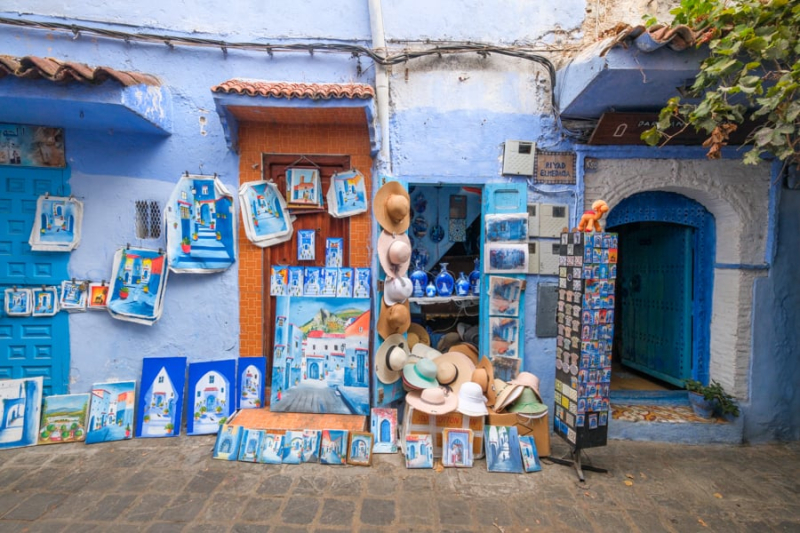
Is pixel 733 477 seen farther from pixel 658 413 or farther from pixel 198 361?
pixel 198 361

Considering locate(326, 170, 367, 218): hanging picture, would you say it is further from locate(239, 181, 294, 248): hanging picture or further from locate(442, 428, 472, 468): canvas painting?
locate(442, 428, 472, 468): canvas painting

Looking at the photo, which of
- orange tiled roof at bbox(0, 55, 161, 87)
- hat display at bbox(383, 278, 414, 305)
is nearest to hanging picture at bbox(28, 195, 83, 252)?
orange tiled roof at bbox(0, 55, 161, 87)

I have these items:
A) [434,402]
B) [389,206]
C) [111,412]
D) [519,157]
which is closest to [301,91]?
[389,206]

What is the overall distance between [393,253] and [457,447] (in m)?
2.05

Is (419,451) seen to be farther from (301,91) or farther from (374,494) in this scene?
(301,91)

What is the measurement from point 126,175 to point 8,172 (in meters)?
1.17

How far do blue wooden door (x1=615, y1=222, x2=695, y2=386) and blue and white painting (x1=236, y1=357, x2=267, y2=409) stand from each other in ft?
17.4

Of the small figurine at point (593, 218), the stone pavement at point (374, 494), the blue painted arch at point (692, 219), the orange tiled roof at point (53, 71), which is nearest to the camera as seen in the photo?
the stone pavement at point (374, 494)

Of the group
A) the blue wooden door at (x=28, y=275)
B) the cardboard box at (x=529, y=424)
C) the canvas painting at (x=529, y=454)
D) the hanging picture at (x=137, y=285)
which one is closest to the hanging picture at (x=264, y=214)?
the hanging picture at (x=137, y=285)

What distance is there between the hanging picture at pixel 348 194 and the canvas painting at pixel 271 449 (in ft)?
8.15

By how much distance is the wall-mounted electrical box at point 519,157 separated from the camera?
4.46 m

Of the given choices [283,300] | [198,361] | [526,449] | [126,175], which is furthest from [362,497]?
[126,175]

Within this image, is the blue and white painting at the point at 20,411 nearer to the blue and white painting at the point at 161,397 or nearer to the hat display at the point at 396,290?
the blue and white painting at the point at 161,397

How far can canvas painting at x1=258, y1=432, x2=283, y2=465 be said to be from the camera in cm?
382
